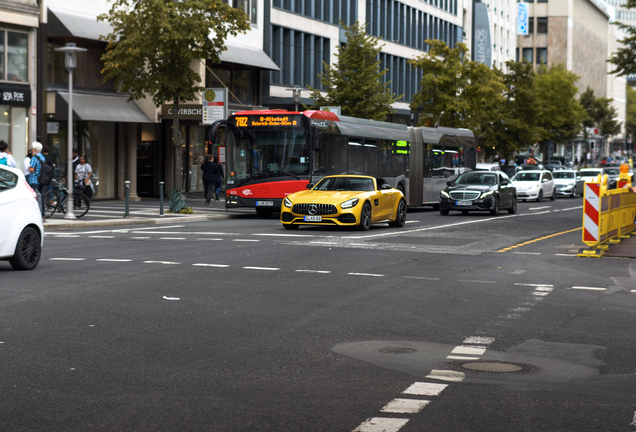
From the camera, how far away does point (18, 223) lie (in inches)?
481

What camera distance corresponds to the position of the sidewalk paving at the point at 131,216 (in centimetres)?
2243

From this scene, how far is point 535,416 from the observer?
5.33 metres

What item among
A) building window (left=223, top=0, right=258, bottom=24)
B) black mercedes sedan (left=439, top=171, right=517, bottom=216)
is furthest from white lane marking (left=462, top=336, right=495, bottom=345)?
building window (left=223, top=0, right=258, bottom=24)

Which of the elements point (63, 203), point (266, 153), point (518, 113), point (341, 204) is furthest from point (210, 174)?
point (518, 113)

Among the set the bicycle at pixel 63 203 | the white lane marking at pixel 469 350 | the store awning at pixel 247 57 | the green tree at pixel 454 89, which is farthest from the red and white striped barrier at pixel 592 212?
the green tree at pixel 454 89

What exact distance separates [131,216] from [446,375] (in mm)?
20301

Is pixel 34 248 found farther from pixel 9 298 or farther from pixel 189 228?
pixel 189 228

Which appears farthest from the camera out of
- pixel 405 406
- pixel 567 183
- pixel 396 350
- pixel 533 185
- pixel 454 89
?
pixel 454 89

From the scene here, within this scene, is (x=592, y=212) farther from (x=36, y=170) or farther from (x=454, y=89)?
(x=454, y=89)

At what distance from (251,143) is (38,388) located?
866 inches

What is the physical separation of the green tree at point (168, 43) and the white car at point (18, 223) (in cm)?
1416

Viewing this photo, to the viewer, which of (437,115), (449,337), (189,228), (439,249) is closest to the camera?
(449,337)

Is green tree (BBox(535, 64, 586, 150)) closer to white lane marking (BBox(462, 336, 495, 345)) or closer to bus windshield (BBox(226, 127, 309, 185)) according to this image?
bus windshield (BBox(226, 127, 309, 185))

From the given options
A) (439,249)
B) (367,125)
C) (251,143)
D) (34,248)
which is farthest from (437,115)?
(34,248)
